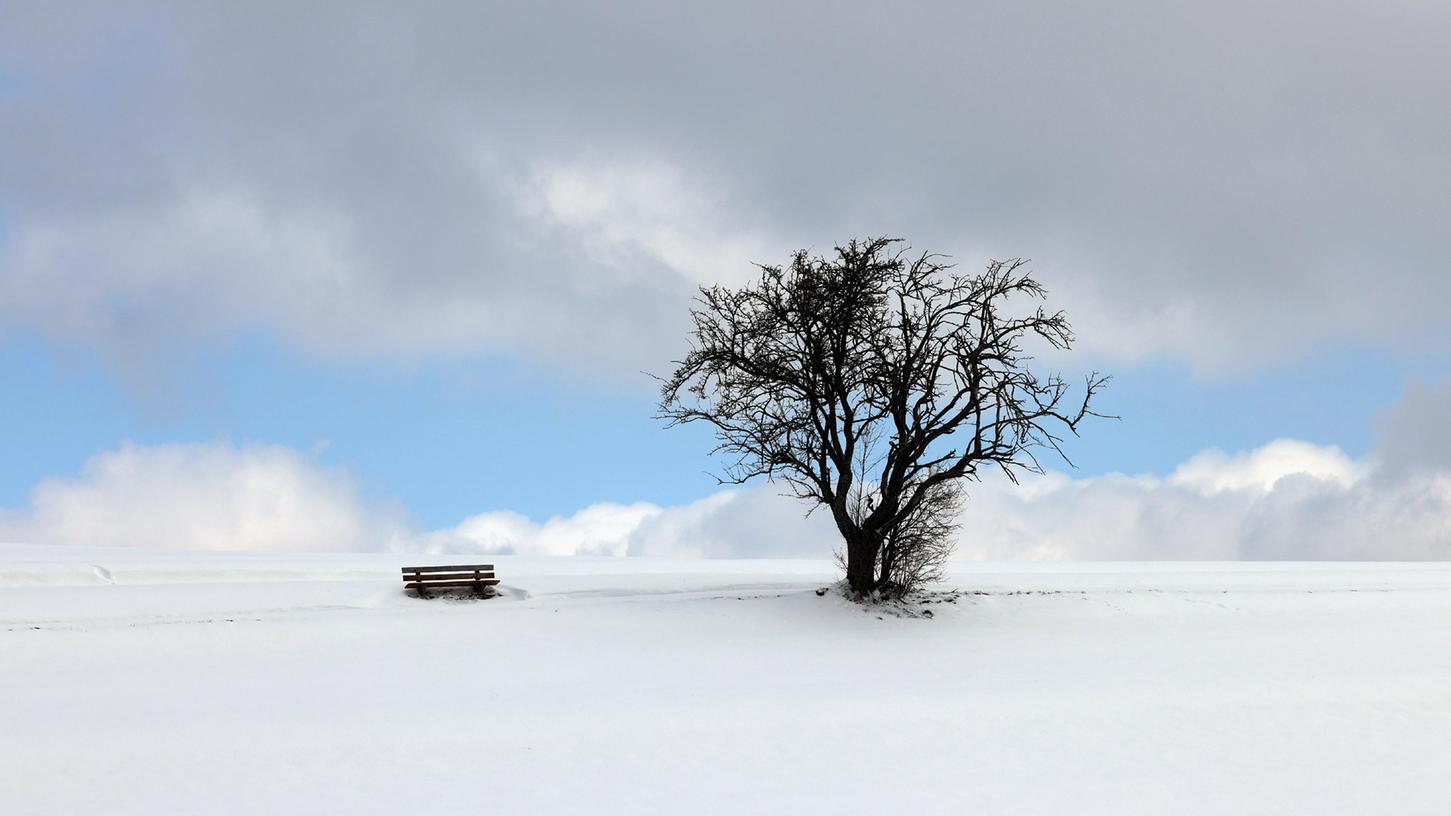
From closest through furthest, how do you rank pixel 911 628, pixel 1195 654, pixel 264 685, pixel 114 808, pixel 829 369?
1. pixel 114 808
2. pixel 264 685
3. pixel 1195 654
4. pixel 911 628
5. pixel 829 369

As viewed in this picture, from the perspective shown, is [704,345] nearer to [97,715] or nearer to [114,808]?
[97,715]

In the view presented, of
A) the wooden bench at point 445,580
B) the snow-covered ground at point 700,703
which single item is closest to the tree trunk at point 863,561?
the snow-covered ground at point 700,703

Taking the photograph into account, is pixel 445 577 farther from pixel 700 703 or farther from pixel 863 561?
pixel 700 703

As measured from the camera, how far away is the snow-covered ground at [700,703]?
590 inches

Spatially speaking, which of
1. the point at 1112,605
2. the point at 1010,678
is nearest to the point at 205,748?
the point at 1010,678

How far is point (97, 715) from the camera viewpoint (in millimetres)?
17969

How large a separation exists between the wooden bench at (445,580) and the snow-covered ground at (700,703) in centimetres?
65

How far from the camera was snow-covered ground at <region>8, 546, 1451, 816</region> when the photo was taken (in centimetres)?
1498

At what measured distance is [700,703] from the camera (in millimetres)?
18766

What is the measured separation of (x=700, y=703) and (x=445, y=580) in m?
14.5

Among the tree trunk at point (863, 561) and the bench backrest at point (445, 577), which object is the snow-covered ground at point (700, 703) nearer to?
the bench backrest at point (445, 577)

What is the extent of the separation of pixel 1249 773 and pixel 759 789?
7.54 metres

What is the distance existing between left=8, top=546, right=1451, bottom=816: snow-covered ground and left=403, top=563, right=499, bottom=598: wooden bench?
0.65m

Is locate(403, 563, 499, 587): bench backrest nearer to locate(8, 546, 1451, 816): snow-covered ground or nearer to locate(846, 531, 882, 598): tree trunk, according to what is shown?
locate(8, 546, 1451, 816): snow-covered ground
